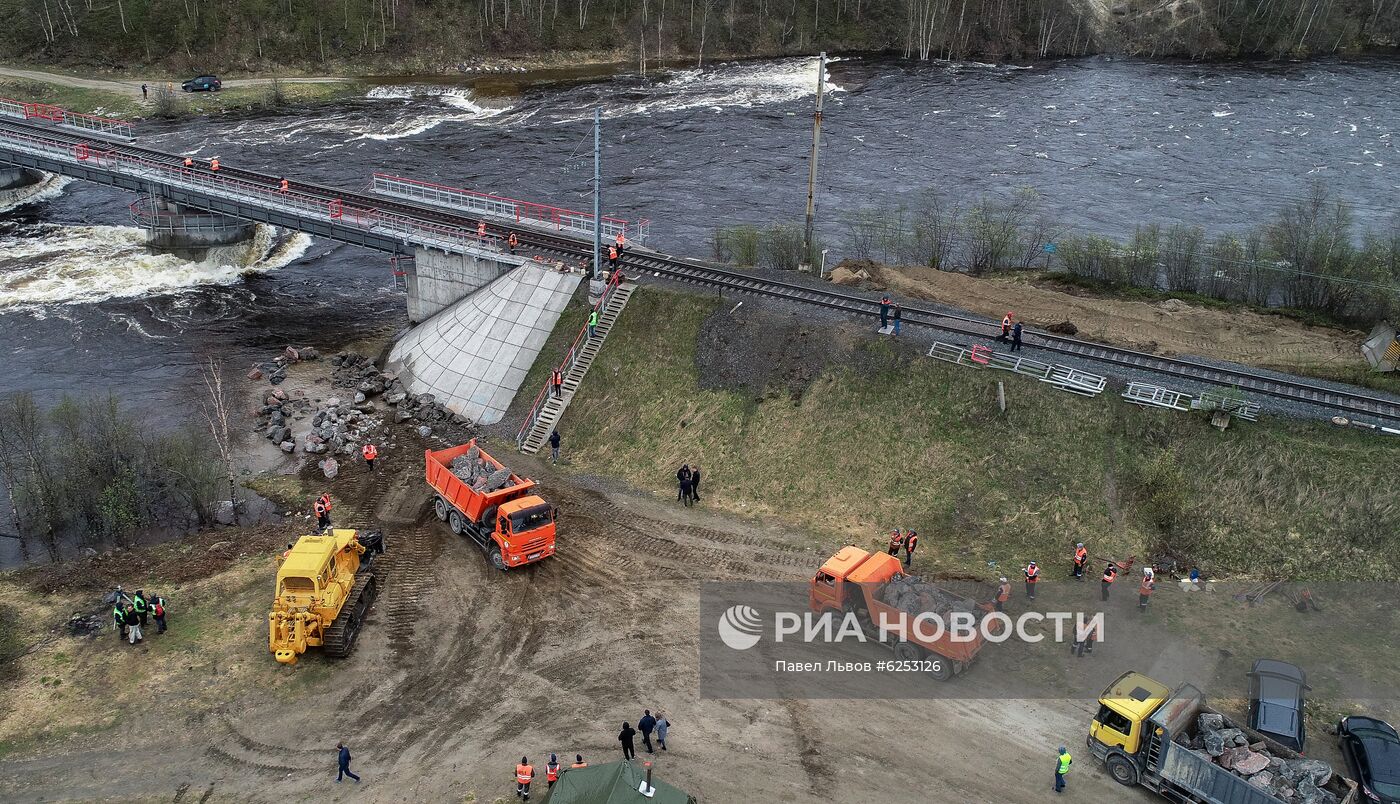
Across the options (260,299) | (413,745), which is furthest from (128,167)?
(413,745)

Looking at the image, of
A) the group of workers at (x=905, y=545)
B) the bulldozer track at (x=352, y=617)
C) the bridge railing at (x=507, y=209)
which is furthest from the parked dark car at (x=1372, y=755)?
the bridge railing at (x=507, y=209)

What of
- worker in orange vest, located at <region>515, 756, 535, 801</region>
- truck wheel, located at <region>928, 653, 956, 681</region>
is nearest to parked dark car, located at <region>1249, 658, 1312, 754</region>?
truck wheel, located at <region>928, 653, 956, 681</region>

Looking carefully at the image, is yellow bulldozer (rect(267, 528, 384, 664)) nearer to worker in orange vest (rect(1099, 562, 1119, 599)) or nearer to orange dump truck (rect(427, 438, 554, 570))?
orange dump truck (rect(427, 438, 554, 570))

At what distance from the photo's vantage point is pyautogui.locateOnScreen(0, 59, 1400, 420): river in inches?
2203

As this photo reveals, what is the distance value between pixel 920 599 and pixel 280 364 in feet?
115

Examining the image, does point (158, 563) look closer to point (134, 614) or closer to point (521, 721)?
point (134, 614)

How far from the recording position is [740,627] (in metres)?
30.6

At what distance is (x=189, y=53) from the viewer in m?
98.0

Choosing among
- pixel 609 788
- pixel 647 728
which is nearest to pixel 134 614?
pixel 647 728

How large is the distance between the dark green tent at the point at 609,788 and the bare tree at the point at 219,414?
21.5 m

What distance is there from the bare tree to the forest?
61774mm

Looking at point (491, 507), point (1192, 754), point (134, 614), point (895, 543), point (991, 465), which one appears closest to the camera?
point (1192, 754)

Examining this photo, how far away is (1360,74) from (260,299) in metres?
106

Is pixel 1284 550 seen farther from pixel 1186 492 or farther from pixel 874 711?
pixel 874 711
